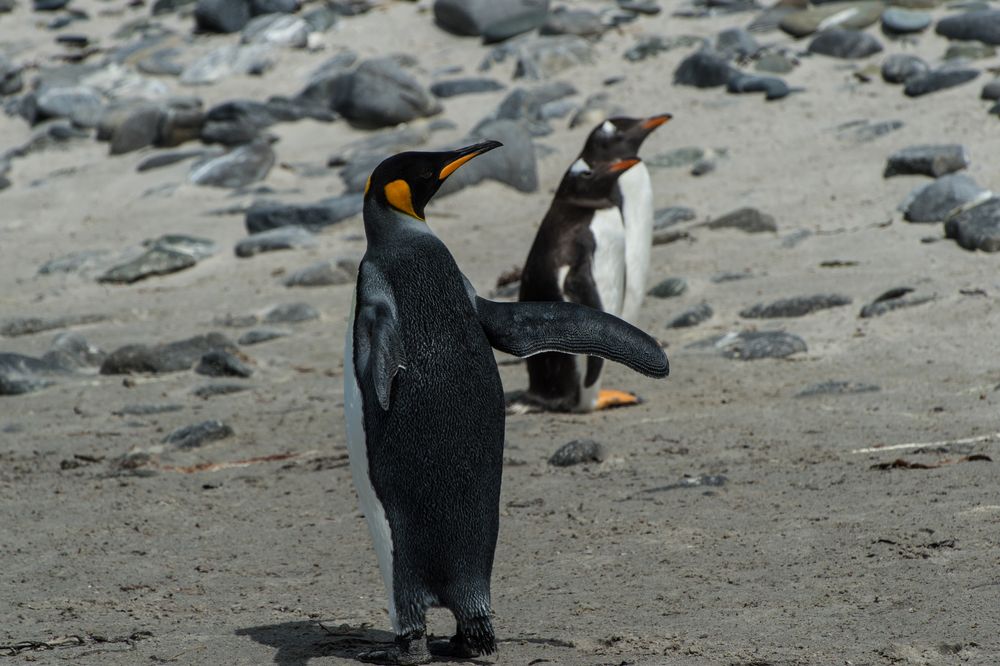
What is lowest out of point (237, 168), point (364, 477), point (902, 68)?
point (237, 168)

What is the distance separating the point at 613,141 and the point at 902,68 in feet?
13.8

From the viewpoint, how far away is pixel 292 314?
7.41 m

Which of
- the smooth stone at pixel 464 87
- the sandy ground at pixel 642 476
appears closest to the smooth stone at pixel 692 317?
the sandy ground at pixel 642 476

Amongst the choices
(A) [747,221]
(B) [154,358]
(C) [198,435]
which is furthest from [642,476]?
(A) [747,221]

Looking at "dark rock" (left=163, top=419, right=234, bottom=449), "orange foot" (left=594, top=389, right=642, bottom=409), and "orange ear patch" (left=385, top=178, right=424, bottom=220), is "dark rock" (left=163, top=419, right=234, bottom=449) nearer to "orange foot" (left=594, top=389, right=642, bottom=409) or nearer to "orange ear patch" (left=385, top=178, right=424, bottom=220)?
"orange foot" (left=594, top=389, right=642, bottom=409)

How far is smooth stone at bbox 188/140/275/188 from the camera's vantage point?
10.6 m

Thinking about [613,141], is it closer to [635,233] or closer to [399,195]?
[635,233]

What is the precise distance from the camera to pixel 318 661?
2.79 m

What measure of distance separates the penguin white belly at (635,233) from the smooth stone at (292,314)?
197 cm

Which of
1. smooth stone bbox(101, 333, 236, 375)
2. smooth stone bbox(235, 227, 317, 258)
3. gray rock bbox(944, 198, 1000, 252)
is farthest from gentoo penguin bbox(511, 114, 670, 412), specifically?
smooth stone bbox(235, 227, 317, 258)

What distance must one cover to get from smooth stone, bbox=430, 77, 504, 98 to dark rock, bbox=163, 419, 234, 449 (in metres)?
6.86

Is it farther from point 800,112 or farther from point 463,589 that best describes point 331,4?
point 463,589

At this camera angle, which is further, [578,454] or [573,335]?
[578,454]

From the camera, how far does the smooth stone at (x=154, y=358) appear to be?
21.5 ft
